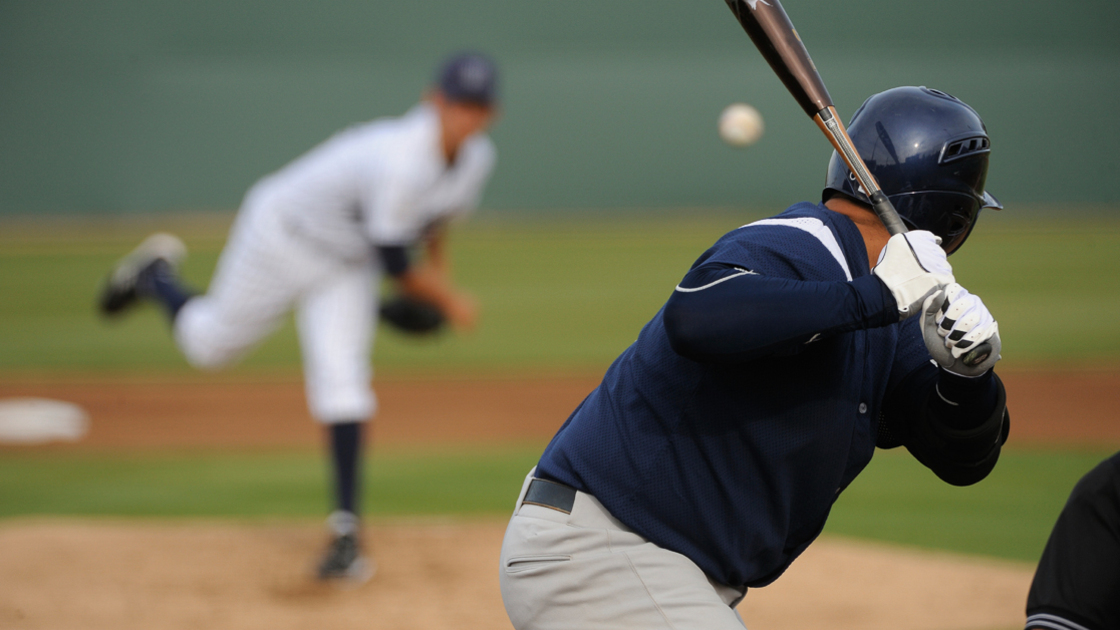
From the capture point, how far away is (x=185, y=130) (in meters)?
21.1

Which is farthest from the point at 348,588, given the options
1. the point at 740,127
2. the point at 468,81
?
the point at 740,127

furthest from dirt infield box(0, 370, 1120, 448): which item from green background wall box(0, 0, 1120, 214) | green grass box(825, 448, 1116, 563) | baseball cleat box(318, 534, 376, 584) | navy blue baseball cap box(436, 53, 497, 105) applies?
green background wall box(0, 0, 1120, 214)

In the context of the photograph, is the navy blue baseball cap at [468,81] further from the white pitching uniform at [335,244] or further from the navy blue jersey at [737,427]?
the navy blue jersey at [737,427]

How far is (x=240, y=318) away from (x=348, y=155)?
95cm

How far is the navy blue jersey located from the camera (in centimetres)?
177

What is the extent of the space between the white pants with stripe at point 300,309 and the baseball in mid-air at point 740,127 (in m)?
2.20

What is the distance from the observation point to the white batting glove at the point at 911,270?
166cm

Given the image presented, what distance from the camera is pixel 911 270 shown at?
5.51 feet

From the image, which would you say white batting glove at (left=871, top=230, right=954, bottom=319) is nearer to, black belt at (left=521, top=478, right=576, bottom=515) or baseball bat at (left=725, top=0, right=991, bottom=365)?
baseball bat at (left=725, top=0, right=991, bottom=365)

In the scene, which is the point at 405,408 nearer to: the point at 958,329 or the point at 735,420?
the point at 735,420

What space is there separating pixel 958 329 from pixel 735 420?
40 centimetres

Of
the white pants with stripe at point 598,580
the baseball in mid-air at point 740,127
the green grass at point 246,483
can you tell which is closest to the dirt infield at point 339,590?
the green grass at point 246,483

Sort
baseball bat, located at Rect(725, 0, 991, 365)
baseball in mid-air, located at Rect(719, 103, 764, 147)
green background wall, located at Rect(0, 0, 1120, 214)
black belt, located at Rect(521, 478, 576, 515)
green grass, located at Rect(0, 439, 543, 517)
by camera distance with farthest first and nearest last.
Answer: green background wall, located at Rect(0, 0, 1120, 214), green grass, located at Rect(0, 439, 543, 517), baseball in mid-air, located at Rect(719, 103, 764, 147), baseball bat, located at Rect(725, 0, 991, 365), black belt, located at Rect(521, 478, 576, 515)

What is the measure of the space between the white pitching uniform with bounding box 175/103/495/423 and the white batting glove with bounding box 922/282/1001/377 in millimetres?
2960
